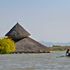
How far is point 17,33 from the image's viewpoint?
7769cm

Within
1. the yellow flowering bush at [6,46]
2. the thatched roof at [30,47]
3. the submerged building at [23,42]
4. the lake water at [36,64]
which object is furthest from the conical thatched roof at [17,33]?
the lake water at [36,64]

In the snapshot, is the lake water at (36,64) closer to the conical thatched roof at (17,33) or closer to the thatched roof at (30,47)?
the thatched roof at (30,47)

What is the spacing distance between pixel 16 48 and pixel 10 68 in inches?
1541

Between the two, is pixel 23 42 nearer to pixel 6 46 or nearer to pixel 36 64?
pixel 6 46

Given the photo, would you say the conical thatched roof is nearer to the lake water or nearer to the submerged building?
the submerged building

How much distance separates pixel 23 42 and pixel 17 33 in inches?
80.9

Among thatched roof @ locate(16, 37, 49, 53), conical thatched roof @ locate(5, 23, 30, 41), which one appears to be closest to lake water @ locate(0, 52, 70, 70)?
thatched roof @ locate(16, 37, 49, 53)

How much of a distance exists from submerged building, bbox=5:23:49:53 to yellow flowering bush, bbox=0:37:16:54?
4.12 feet

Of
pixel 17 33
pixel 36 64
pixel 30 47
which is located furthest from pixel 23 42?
pixel 36 64

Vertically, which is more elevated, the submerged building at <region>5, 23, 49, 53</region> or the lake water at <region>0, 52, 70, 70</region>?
the submerged building at <region>5, 23, 49, 53</region>

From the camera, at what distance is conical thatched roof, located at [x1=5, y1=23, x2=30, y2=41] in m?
77.7

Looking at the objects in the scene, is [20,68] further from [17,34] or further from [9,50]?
[17,34]

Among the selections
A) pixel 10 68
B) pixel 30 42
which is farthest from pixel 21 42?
pixel 10 68

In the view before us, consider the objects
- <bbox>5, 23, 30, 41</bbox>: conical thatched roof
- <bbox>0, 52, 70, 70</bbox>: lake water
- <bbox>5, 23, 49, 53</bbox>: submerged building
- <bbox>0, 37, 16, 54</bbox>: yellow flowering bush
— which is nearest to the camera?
<bbox>0, 52, 70, 70</bbox>: lake water
